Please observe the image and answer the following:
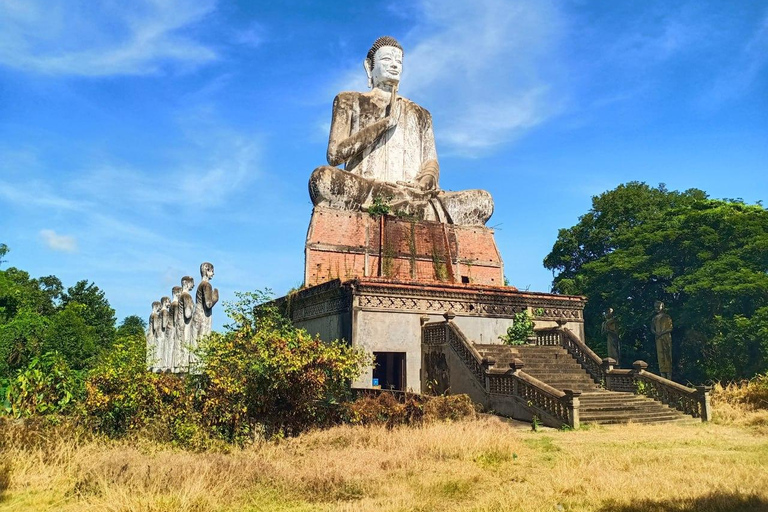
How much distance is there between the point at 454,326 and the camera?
52.3ft

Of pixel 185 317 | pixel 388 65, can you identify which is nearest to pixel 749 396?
pixel 388 65

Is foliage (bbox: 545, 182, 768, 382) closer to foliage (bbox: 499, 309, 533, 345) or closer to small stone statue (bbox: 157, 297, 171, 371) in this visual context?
foliage (bbox: 499, 309, 533, 345)

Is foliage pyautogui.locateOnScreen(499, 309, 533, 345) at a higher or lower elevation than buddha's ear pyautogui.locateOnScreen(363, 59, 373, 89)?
lower

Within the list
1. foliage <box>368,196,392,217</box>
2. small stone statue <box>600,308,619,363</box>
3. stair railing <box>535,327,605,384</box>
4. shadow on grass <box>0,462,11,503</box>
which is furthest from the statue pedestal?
shadow on grass <box>0,462,11,503</box>

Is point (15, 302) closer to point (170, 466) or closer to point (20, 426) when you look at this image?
point (20, 426)

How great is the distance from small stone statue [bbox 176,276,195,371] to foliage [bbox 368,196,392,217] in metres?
6.75

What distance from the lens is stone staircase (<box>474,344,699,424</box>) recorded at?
45.7 feet

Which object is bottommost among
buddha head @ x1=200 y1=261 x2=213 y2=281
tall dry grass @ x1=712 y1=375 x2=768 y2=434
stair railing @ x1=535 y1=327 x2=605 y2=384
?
tall dry grass @ x1=712 y1=375 x2=768 y2=434

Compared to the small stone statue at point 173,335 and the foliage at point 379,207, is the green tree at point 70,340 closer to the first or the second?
the small stone statue at point 173,335

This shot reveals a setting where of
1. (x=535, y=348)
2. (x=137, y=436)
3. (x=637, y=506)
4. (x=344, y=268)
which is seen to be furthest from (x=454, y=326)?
(x=637, y=506)

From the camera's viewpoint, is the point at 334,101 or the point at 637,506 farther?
the point at 334,101

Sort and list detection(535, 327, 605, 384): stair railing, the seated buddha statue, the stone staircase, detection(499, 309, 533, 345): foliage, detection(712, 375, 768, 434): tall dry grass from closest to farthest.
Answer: detection(712, 375, 768, 434): tall dry grass
the stone staircase
detection(535, 327, 605, 384): stair railing
detection(499, 309, 533, 345): foliage
the seated buddha statue

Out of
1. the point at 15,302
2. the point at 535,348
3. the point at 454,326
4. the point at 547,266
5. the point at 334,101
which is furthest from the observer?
the point at 547,266

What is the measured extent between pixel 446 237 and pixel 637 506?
581 inches
